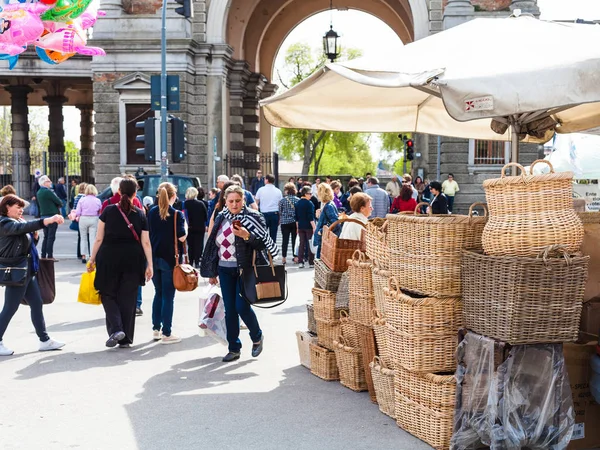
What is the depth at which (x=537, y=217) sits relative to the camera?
5770mm

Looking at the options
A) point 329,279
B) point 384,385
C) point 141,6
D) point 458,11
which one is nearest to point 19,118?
point 141,6

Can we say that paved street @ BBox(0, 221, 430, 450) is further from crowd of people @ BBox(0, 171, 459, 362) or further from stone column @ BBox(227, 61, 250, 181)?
stone column @ BBox(227, 61, 250, 181)

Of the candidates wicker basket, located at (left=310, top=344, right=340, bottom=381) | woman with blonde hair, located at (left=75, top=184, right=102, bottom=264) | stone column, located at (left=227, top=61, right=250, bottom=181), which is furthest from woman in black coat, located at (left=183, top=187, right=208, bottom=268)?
stone column, located at (left=227, top=61, right=250, bottom=181)

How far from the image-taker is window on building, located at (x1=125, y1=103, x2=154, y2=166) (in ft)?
102

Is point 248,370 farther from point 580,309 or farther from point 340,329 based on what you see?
point 580,309

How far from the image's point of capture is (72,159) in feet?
128

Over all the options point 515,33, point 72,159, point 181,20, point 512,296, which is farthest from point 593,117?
point 72,159

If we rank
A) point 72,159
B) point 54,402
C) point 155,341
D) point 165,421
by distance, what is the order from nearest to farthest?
point 165,421 → point 54,402 → point 155,341 → point 72,159

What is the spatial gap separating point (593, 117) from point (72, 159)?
3257cm

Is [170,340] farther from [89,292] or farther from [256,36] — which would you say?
[256,36]

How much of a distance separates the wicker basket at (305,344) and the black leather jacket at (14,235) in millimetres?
2854

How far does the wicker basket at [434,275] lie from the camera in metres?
6.32

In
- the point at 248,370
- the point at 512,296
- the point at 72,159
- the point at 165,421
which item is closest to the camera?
the point at 512,296

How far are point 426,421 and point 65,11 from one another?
10.1 metres
